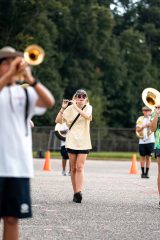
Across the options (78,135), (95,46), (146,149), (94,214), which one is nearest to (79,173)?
(78,135)

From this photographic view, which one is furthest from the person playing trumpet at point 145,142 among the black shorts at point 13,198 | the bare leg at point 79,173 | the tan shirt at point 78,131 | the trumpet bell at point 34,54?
the black shorts at point 13,198

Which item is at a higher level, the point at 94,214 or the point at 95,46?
the point at 95,46

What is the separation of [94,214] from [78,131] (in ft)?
8.94

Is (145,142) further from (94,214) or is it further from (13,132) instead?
(13,132)

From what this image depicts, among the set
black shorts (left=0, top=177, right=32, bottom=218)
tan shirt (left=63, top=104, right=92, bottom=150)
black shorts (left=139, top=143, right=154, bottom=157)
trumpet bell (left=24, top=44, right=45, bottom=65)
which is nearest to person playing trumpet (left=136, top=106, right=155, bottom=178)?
black shorts (left=139, top=143, right=154, bottom=157)

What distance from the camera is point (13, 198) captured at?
6.77 m

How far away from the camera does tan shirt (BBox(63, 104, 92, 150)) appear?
46.6 ft

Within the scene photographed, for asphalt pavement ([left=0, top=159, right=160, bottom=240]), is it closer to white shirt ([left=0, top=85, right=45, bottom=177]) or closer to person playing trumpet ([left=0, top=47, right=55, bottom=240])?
person playing trumpet ([left=0, top=47, right=55, bottom=240])

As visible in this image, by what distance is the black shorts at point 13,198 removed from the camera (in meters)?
6.77

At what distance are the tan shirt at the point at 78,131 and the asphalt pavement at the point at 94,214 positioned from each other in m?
0.92

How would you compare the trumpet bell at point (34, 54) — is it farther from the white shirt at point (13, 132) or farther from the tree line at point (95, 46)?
the tree line at point (95, 46)

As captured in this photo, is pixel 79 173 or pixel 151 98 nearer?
pixel 79 173

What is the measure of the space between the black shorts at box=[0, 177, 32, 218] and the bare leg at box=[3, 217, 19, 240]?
0.13ft

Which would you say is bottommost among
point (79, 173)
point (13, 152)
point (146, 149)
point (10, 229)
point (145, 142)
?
point (146, 149)
